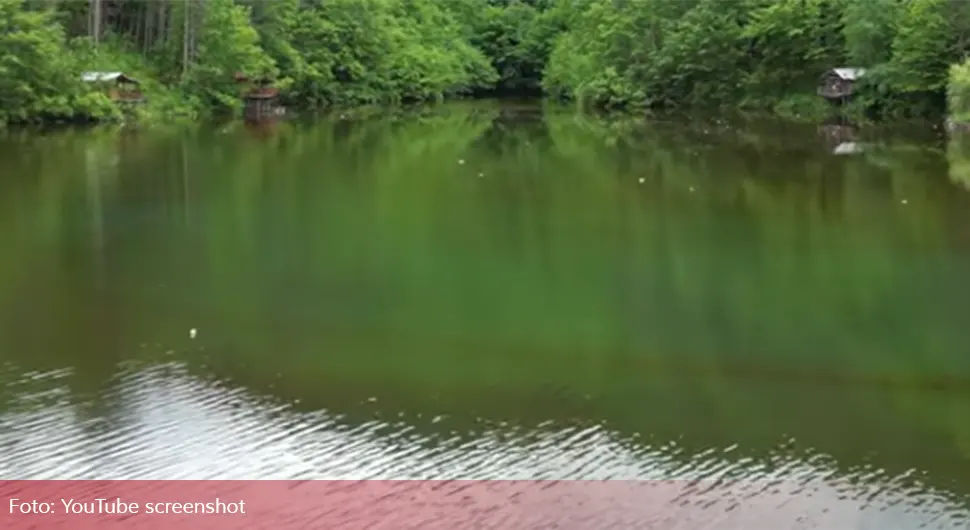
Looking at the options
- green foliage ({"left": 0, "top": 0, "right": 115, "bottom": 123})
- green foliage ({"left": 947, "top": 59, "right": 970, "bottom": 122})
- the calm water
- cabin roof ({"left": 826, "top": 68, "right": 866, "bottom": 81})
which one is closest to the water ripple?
the calm water

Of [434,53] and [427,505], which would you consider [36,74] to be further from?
[427,505]

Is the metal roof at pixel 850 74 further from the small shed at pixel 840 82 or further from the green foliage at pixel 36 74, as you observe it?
the green foliage at pixel 36 74

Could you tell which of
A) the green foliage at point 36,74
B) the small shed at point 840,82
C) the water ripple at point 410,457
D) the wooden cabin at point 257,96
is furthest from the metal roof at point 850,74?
the water ripple at point 410,457

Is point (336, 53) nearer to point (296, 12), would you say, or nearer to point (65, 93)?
point (296, 12)

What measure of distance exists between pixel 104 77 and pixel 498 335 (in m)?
33.0

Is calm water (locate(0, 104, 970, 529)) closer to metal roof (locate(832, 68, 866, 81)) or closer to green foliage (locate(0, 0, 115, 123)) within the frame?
green foliage (locate(0, 0, 115, 123))

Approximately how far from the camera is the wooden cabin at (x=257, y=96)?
48.5m

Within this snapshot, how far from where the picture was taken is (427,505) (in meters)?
7.96

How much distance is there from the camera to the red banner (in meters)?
7.68

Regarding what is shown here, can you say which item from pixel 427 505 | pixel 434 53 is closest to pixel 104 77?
pixel 434 53

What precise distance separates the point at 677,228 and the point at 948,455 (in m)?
10.1

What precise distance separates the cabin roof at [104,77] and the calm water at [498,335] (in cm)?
1722

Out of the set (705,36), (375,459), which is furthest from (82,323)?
(705,36)

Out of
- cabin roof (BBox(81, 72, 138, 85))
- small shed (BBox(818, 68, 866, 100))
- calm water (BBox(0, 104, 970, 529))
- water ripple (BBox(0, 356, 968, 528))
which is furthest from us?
small shed (BBox(818, 68, 866, 100))
